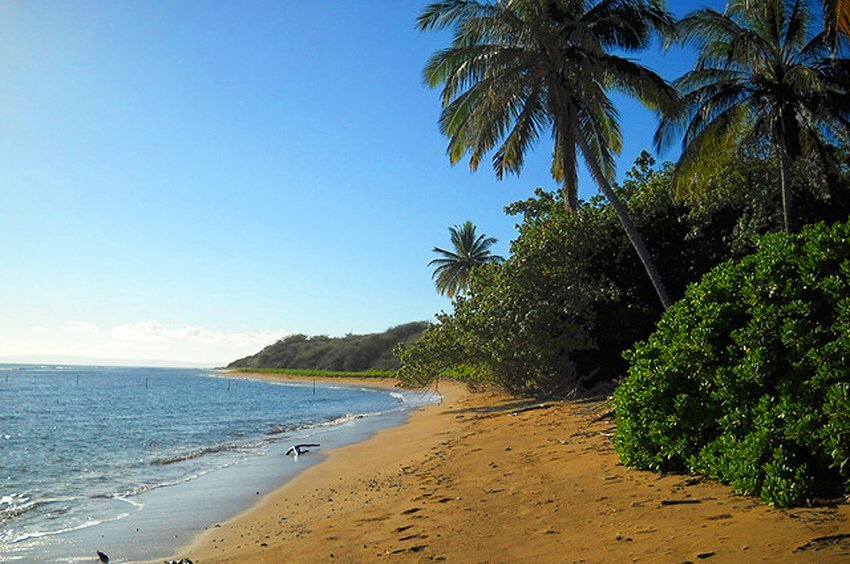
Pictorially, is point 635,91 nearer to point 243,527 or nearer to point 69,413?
point 243,527

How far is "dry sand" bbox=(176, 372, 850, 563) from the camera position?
4.69 metres

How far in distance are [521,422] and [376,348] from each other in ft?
276

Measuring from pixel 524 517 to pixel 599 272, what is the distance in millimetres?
13370

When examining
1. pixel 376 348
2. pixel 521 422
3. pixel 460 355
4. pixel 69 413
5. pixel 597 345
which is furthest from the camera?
pixel 376 348

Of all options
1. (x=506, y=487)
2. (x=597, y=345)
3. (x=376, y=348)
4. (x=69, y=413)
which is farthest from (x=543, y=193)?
(x=376, y=348)

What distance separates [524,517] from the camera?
6.42 m

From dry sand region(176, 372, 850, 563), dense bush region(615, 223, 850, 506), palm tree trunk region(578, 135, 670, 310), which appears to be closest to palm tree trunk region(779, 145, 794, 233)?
palm tree trunk region(578, 135, 670, 310)

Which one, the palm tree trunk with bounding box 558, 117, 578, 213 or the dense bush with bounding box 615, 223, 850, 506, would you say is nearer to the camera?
the dense bush with bounding box 615, 223, 850, 506

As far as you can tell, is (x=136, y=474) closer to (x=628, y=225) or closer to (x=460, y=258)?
(x=628, y=225)

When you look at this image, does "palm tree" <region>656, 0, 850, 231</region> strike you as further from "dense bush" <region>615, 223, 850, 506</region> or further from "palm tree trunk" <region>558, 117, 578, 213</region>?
"dense bush" <region>615, 223, 850, 506</region>

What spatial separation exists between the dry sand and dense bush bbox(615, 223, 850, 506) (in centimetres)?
31

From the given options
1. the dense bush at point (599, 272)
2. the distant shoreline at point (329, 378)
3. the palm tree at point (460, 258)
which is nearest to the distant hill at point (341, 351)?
the distant shoreline at point (329, 378)

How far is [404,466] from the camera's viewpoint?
38.7 feet

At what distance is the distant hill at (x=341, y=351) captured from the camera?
95688 millimetres
